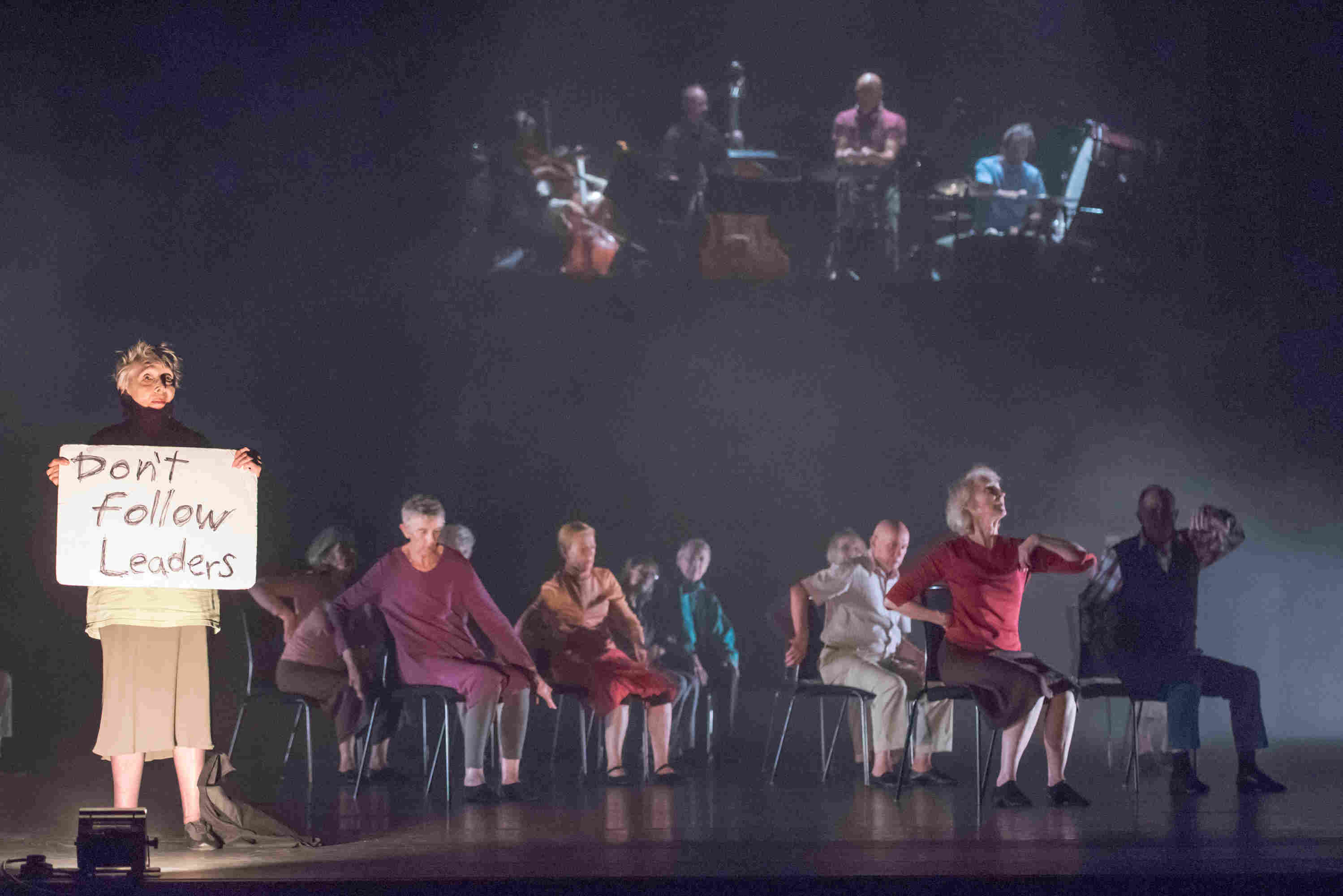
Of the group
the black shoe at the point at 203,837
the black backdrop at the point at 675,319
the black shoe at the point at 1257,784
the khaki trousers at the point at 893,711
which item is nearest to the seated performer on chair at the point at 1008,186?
the black backdrop at the point at 675,319

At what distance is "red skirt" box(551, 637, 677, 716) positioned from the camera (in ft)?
17.2

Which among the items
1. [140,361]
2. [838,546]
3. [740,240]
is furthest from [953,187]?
[140,361]

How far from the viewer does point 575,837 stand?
12.6ft

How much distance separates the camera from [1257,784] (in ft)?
16.4

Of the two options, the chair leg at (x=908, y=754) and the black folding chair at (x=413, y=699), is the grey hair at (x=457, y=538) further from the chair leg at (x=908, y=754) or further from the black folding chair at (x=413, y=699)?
the chair leg at (x=908, y=754)

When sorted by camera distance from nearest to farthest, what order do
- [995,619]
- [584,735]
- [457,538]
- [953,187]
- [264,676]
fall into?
[995,619] < [584,735] < [264,676] < [457,538] < [953,187]

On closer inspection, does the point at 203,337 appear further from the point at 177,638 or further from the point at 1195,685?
the point at 1195,685

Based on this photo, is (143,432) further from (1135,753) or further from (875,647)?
(1135,753)

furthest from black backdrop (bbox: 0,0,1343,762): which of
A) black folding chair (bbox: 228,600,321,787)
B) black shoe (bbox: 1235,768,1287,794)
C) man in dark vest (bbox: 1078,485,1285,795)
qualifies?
black shoe (bbox: 1235,768,1287,794)

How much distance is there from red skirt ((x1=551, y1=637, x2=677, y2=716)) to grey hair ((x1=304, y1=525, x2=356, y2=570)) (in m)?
1.02

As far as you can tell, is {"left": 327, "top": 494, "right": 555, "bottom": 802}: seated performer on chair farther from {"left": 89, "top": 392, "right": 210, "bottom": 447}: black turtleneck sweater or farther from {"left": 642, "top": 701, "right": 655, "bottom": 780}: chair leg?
{"left": 89, "top": 392, "right": 210, "bottom": 447}: black turtleneck sweater

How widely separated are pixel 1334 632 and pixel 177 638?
6435mm

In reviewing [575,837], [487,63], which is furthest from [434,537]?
[487,63]

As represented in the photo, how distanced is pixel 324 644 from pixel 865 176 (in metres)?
3.99
